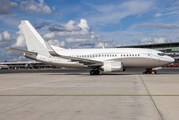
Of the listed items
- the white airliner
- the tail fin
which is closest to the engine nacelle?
the white airliner

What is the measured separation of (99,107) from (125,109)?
109 centimetres

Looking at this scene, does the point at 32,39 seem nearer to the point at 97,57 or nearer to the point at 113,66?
the point at 97,57

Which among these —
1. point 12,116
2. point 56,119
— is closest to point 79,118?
point 56,119

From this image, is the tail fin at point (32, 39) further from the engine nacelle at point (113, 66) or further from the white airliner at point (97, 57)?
the engine nacelle at point (113, 66)

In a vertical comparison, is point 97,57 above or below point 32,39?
below

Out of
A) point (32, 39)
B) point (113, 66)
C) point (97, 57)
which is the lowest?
point (113, 66)

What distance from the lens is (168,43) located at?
128500 millimetres

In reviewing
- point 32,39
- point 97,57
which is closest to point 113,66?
point 97,57

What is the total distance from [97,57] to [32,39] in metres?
12.3

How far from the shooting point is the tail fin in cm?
3252

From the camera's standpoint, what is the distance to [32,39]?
108 feet

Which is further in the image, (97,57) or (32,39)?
(32,39)

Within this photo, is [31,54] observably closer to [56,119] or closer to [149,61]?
[149,61]

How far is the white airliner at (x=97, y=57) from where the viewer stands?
93.2ft
